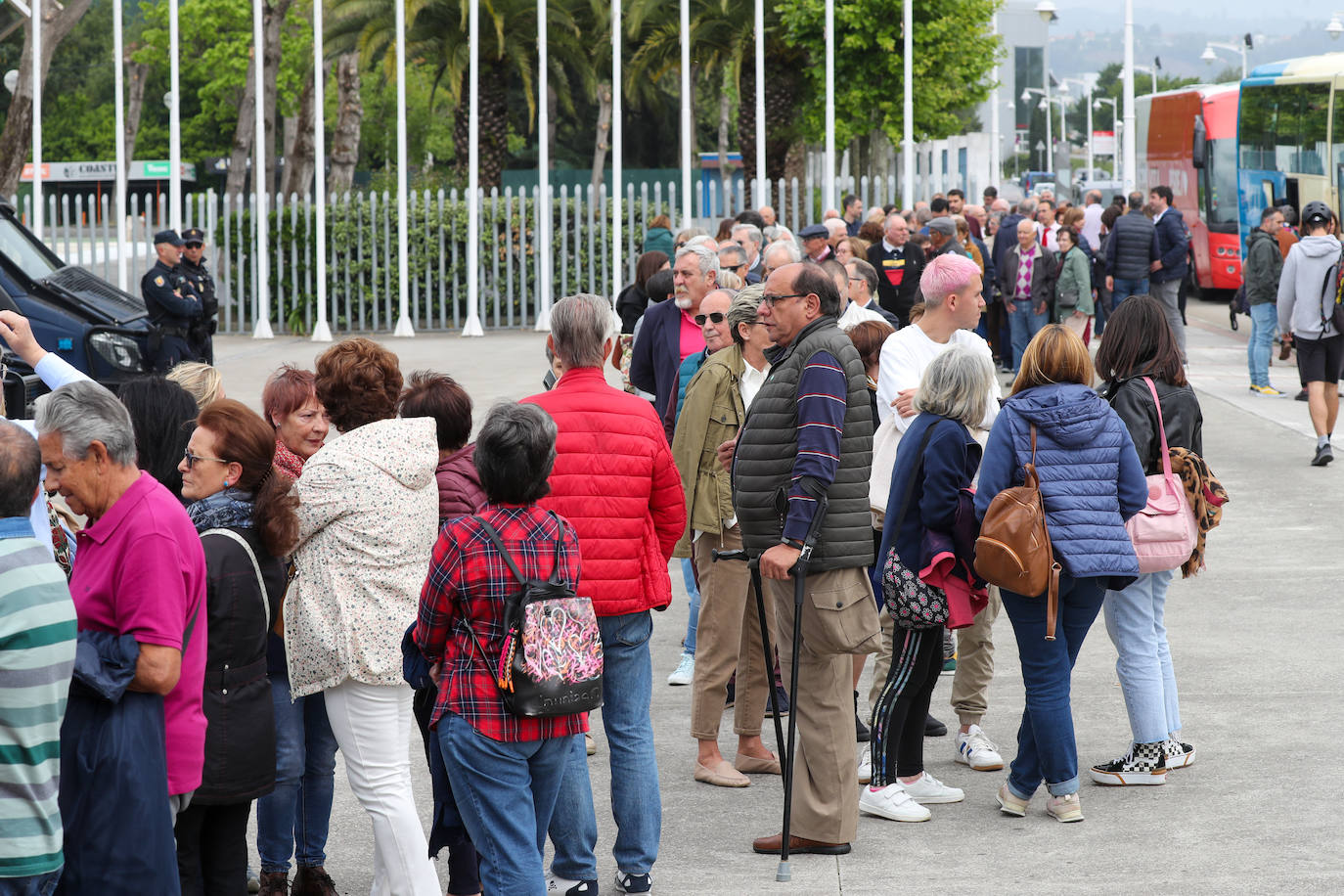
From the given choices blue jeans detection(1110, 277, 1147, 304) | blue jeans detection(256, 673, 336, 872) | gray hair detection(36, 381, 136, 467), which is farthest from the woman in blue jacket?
blue jeans detection(1110, 277, 1147, 304)

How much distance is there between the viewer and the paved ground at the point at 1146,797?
4.91 meters

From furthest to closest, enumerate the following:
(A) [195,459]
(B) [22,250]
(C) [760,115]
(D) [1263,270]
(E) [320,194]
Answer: (C) [760,115] < (E) [320,194] < (D) [1263,270] < (B) [22,250] < (A) [195,459]

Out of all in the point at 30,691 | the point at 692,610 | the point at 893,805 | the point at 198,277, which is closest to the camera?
the point at 30,691

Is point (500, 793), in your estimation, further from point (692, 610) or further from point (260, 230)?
point (260, 230)

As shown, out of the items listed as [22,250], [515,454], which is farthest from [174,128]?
[515,454]

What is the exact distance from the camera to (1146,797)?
5.61 metres

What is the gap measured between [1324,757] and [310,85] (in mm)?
26995

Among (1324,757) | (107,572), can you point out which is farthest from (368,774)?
(1324,757)

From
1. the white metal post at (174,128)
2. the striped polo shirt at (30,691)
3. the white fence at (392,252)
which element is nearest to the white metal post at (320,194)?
the white fence at (392,252)

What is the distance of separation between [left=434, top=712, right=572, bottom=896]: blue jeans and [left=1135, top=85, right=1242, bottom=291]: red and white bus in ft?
81.2

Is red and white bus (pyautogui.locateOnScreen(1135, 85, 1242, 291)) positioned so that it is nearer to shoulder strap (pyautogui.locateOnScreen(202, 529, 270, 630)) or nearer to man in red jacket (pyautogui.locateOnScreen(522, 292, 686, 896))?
man in red jacket (pyautogui.locateOnScreen(522, 292, 686, 896))

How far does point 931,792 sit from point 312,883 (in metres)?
2.26

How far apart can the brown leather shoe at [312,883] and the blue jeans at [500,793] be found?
856mm

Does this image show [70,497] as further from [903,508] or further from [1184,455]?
[1184,455]
